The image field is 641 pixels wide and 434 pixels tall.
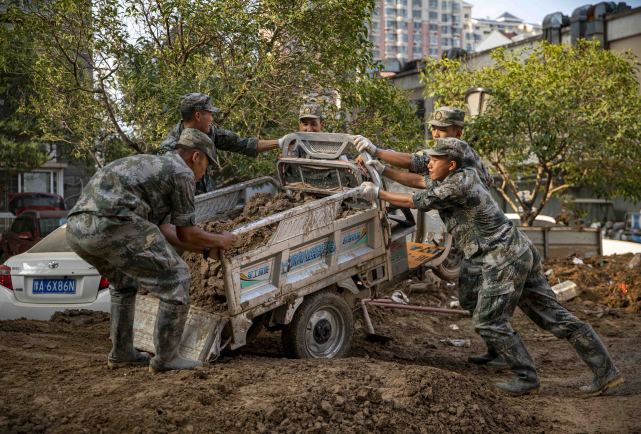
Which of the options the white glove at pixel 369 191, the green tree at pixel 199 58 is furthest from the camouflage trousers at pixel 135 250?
the green tree at pixel 199 58

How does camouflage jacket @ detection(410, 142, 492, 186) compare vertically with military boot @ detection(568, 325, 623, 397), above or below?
above

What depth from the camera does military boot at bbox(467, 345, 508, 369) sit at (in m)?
7.81

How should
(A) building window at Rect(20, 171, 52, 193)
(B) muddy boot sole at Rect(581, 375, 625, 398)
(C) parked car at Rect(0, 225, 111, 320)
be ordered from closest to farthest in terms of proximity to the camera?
(B) muddy boot sole at Rect(581, 375, 625, 398)
(C) parked car at Rect(0, 225, 111, 320)
(A) building window at Rect(20, 171, 52, 193)

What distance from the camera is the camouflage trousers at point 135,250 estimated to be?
18.0ft

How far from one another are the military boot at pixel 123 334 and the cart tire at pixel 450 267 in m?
3.66

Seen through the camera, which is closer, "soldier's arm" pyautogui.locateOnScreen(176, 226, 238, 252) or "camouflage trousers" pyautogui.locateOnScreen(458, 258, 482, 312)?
"soldier's arm" pyautogui.locateOnScreen(176, 226, 238, 252)

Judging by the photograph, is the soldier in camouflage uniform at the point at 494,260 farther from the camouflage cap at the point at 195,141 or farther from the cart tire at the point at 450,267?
the cart tire at the point at 450,267

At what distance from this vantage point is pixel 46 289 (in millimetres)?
7832

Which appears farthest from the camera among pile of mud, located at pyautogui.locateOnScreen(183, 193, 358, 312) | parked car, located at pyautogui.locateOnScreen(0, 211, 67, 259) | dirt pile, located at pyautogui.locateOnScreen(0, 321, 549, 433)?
parked car, located at pyautogui.locateOnScreen(0, 211, 67, 259)

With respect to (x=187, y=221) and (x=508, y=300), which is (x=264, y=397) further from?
(x=508, y=300)

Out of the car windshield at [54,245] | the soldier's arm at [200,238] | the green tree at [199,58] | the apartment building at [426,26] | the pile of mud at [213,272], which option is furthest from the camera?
the apartment building at [426,26]

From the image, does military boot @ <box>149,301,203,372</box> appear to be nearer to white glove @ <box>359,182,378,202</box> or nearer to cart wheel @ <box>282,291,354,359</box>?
cart wheel @ <box>282,291,354,359</box>

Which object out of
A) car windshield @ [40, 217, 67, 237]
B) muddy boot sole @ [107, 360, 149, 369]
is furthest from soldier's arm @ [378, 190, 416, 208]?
car windshield @ [40, 217, 67, 237]

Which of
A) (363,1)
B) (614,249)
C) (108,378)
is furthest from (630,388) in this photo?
(614,249)
